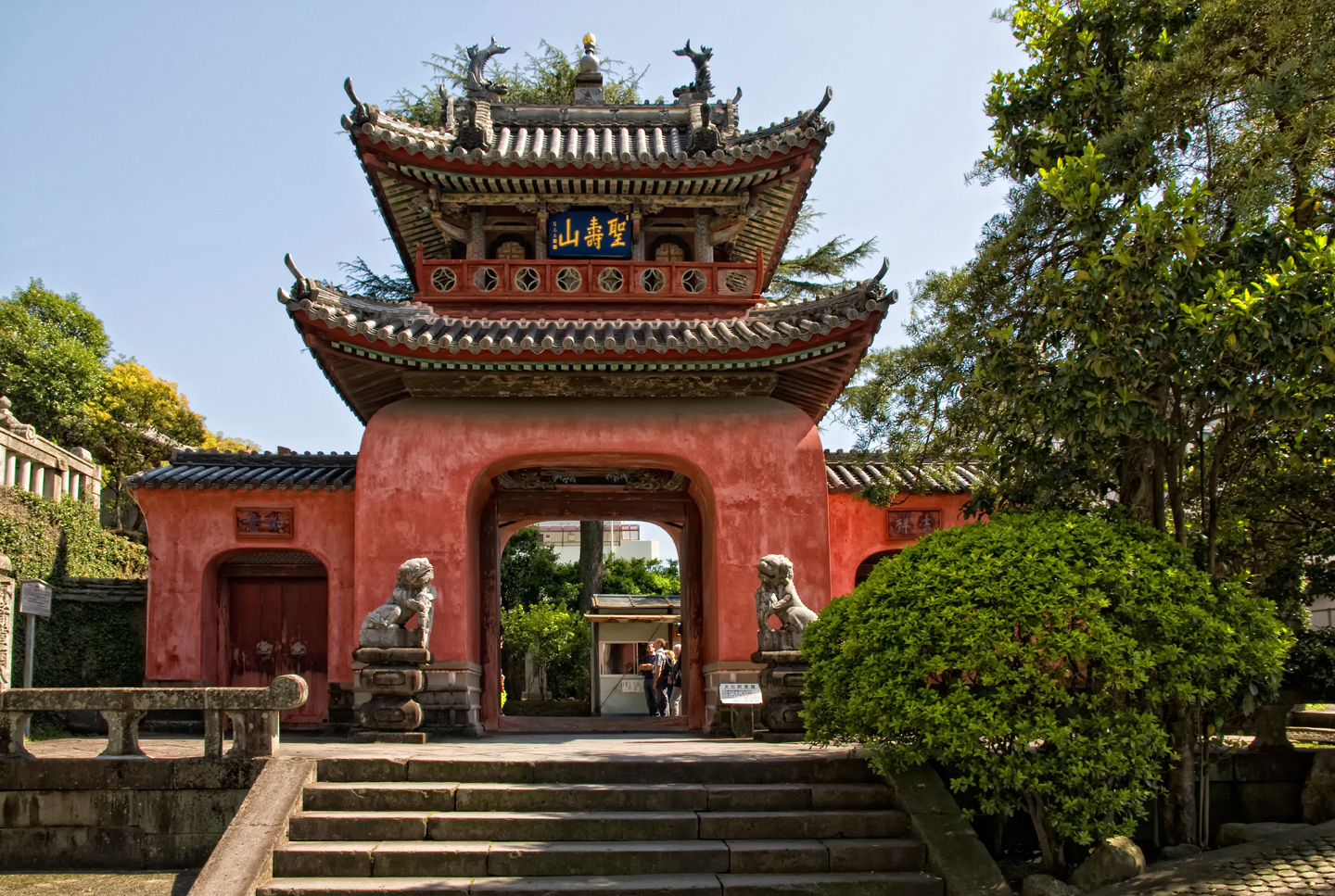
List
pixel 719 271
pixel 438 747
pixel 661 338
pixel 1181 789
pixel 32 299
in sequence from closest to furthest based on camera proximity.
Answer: pixel 1181 789, pixel 438 747, pixel 661 338, pixel 719 271, pixel 32 299

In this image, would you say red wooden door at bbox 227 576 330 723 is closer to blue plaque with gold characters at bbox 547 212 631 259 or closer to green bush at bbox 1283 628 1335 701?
blue plaque with gold characters at bbox 547 212 631 259

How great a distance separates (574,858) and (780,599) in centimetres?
360

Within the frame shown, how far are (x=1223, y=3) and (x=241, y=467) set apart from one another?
1088 centimetres

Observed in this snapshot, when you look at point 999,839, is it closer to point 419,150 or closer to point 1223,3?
point 1223,3

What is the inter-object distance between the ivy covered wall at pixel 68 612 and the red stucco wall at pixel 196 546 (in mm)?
1434

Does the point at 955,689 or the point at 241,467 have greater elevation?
the point at 241,467

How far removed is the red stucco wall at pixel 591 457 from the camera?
11.4 meters

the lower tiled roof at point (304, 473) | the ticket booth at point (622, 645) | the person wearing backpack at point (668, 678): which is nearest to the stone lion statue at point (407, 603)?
the lower tiled roof at point (304, 473)

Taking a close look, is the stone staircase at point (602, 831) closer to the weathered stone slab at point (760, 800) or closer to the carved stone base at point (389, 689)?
the weathered stone slab at point (760, 800)

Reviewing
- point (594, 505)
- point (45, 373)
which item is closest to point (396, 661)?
point (594, 505)

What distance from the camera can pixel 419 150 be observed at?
1190 cm

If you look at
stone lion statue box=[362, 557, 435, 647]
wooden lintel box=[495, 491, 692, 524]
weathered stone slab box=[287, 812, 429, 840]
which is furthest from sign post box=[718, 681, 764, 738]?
wooden lintel box=[495, 491, 692, 524]

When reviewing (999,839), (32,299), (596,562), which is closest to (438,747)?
(999,839)

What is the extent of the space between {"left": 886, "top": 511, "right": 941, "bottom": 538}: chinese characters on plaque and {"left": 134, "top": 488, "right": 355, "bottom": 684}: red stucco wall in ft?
21.0
